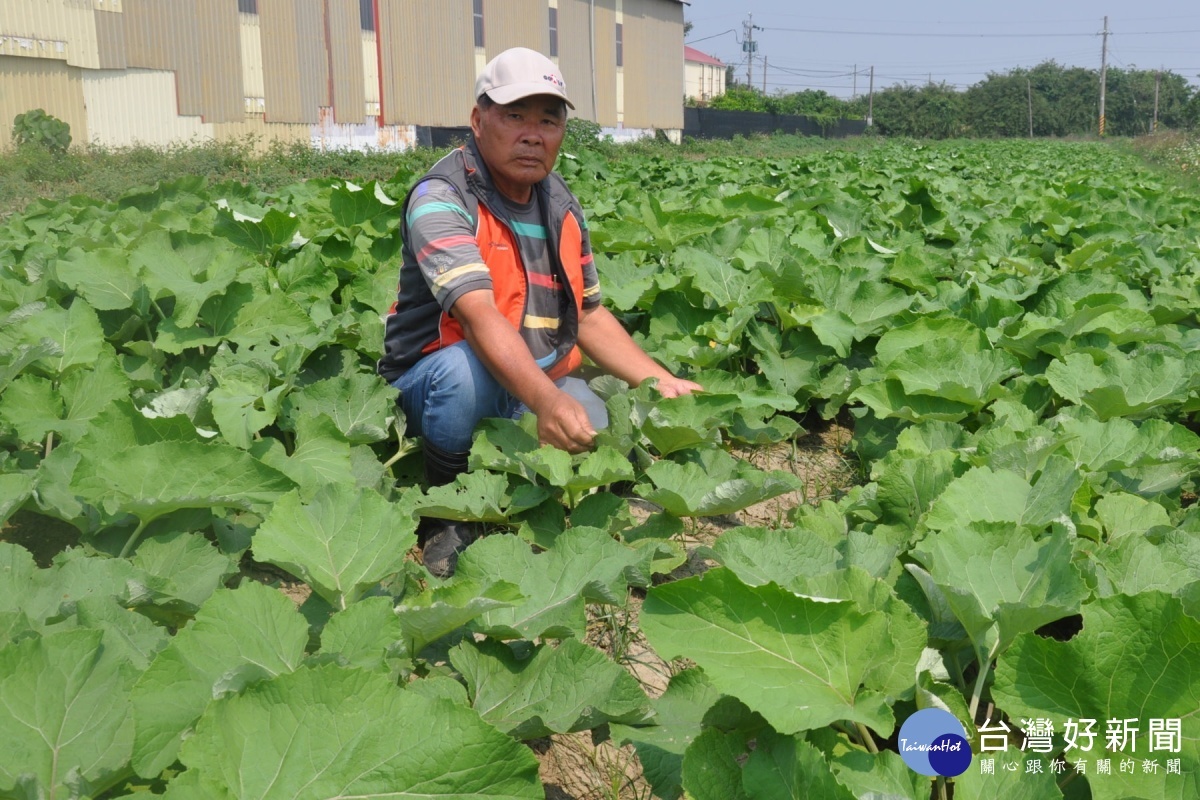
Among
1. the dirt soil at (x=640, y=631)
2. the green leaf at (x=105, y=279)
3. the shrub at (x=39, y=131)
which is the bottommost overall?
the dirt soil at (x=640, y=631)

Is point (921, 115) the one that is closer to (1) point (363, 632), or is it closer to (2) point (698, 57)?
(2) point (698, 57)

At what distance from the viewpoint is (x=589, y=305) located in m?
3.39

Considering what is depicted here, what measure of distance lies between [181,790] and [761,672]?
742 millimetres

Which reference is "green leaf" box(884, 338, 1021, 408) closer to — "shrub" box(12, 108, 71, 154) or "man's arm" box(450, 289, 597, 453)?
"man's arm" box(450, 289, 597, 453)

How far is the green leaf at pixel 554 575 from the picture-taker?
179 cm

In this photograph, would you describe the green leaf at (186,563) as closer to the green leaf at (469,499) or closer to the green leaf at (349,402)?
the green leaf at (469,499)

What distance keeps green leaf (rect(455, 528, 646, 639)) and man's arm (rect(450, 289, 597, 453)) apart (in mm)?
671

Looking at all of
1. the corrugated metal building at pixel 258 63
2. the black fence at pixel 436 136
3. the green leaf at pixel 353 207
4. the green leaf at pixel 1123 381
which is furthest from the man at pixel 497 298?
the black fence at pixel 436 136

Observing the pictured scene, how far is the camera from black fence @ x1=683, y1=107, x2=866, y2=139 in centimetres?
4381

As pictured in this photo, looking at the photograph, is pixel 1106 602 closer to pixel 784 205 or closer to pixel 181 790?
pixel 181 790

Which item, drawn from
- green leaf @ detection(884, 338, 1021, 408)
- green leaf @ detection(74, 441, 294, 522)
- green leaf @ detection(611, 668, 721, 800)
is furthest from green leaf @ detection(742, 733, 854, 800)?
green leaf @ detection(884, 338, 1021, 408)

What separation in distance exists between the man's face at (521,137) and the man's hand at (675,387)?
27.2 inches

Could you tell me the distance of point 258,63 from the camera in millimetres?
22156

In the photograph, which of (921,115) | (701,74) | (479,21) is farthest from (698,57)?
(479,21)
